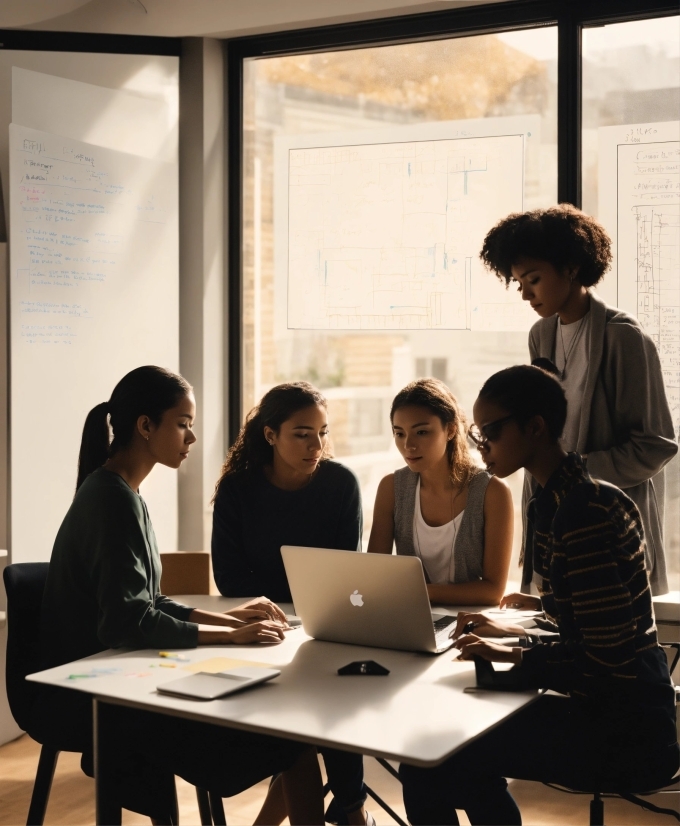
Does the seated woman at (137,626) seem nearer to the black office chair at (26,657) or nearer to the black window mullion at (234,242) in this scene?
the black office chair at (26,657)

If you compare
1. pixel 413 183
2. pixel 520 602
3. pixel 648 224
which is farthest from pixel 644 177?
pixel 520 602

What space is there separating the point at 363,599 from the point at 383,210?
222 centimetres

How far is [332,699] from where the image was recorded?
1.82 metres

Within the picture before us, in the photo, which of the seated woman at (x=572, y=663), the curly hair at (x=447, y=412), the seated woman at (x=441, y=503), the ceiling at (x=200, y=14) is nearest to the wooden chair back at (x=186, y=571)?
the seated woman at (x=441, y=503)

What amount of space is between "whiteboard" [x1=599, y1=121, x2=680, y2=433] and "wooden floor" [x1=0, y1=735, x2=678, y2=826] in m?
1.29

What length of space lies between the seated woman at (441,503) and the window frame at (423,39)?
1.24 m

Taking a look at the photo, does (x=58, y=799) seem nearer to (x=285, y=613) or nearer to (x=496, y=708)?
(x=285, y=613)

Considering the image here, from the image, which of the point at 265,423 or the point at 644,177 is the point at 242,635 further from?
the point at 644,177

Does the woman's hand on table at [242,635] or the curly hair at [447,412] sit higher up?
the curly hair at [447,412]

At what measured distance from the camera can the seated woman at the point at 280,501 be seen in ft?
9.33

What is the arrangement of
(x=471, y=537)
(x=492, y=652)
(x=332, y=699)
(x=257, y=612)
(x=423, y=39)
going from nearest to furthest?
(x=332, y=699) < (x=492, y=652) < (x=257, y=612) < (x=471, y=537) < (x=423, y=39)

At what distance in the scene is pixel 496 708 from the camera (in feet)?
5.81

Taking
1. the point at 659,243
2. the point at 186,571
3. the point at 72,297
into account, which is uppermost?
the point at 659,243

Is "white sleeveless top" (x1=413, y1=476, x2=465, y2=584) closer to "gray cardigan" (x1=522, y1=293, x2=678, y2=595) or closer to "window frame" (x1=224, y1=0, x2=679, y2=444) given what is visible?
"gray cardigan" (x1=522, y1=293, x2=678, y2=595)
